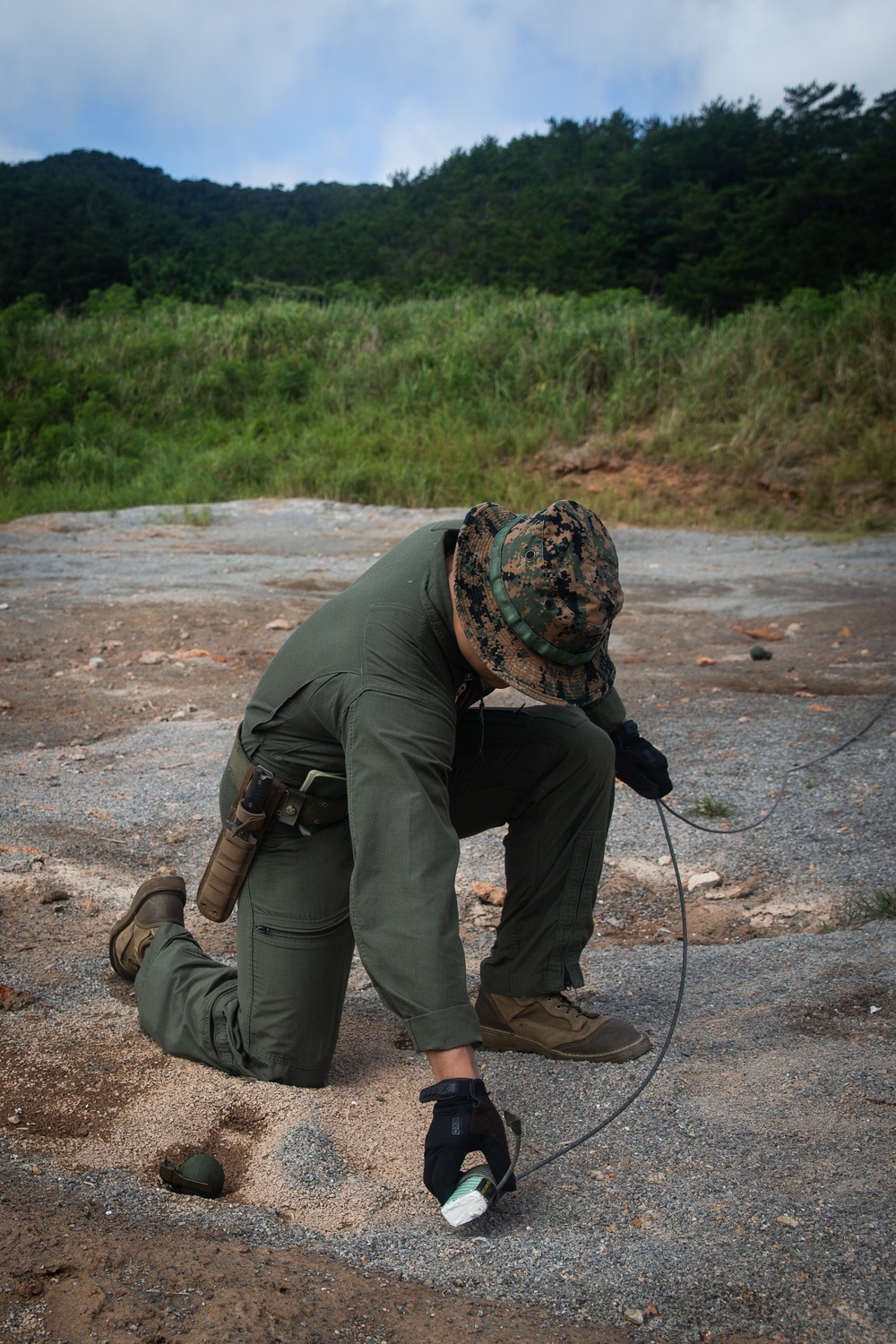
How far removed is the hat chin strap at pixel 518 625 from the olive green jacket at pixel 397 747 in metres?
0.11

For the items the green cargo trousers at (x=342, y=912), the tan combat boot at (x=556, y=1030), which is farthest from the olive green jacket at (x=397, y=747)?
the tan combat boot at (x=556, y=1030)

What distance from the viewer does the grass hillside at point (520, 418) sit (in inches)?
423

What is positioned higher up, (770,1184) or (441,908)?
(441,908)

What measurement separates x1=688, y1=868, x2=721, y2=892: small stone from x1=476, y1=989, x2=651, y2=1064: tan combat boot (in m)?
1.03

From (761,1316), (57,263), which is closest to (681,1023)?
(761,1316)

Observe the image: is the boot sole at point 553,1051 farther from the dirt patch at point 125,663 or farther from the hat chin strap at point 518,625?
the dirt patch at point 125,663

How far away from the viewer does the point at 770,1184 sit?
6.03 ft

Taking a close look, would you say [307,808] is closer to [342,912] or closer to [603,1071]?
[342,912]

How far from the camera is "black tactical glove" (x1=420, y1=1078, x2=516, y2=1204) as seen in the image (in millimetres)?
1640

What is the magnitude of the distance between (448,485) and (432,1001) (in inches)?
381

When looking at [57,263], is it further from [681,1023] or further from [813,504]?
[681,1023]

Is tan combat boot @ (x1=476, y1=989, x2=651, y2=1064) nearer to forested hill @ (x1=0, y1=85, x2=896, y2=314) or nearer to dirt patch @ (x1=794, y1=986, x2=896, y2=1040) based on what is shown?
dirt patch @ (x1=794, y1=986, x2=896, y2=1040)

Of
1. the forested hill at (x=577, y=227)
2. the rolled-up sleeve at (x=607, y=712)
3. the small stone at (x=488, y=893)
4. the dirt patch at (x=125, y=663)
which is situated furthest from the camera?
the forested hill at (x=577, y=227)

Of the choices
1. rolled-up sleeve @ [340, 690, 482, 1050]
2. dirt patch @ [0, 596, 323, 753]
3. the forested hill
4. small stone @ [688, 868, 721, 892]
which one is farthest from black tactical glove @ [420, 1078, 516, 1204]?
the forested hill
